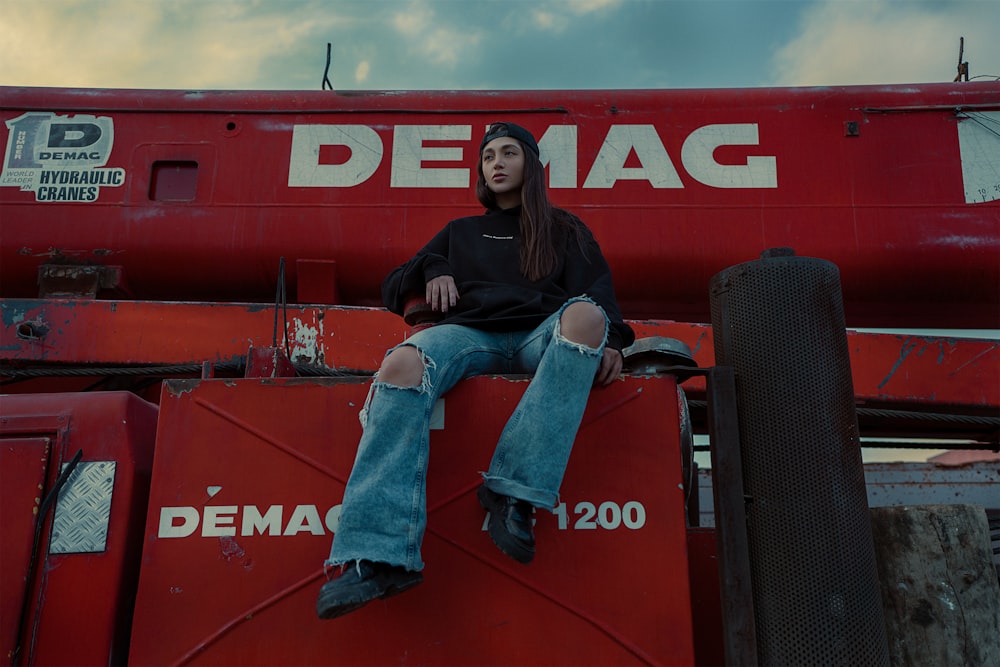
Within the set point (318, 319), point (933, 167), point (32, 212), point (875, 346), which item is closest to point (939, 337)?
point (875, 346)

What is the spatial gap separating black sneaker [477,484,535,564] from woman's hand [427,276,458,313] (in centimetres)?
61

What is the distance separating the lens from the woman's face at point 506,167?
275 cm

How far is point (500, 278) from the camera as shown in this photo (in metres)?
2.60

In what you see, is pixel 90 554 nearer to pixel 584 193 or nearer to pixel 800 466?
pixel 800 466

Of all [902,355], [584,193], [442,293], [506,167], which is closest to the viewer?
[442,293]

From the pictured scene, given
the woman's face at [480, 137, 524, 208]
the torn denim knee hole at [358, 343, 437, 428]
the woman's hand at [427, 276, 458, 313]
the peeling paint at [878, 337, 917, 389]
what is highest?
the woman's face at [480, 137, 524, 208]

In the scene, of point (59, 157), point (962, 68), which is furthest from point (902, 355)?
point (59, 157)

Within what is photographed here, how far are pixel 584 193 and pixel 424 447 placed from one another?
2748 millimetres

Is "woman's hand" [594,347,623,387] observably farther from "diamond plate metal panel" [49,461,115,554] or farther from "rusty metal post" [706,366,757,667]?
"diamond plate metal panel" [49,461,115,554]

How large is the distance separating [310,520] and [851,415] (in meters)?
1.40

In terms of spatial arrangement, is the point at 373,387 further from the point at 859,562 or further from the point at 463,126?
the point at 463,126

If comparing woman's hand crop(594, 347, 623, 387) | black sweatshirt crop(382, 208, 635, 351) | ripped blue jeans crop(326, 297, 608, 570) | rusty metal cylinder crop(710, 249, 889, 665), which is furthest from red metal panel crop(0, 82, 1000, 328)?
ripped blue jeans crop(326, 297, 608, 570)

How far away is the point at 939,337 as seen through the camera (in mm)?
4410

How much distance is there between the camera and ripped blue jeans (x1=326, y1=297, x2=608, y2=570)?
6.50 feet
